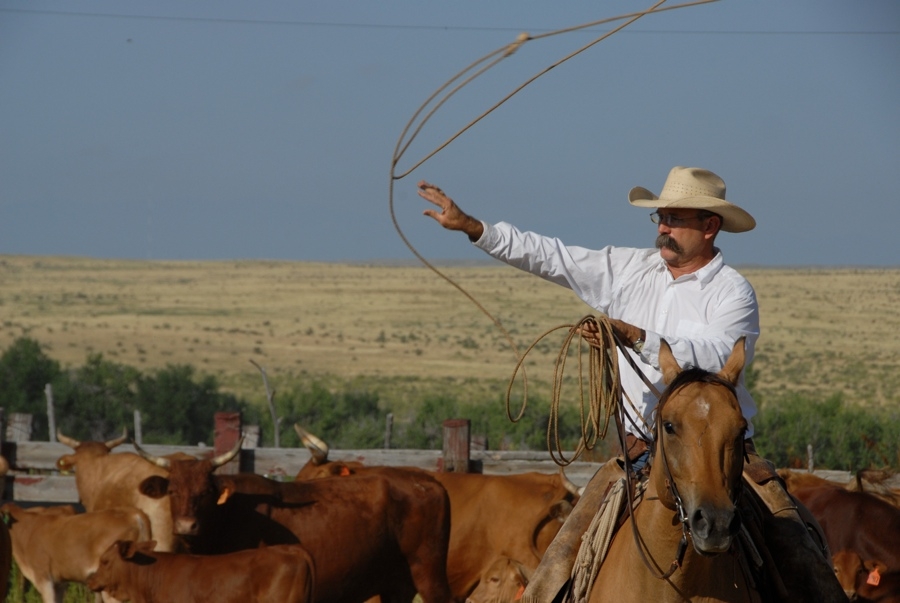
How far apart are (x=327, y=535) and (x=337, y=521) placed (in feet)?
0.48

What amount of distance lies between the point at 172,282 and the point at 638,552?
302ft

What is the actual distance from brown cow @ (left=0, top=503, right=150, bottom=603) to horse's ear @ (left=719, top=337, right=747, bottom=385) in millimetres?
6278

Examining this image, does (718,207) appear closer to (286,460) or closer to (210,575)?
(210,575)

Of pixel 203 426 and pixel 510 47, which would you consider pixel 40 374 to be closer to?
pixel 203 426

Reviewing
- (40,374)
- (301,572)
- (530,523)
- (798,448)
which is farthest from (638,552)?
(40,374)

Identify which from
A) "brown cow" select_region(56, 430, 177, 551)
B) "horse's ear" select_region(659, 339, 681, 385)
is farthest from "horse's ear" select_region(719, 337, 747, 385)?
"brown cow" select_region(56, 430, 177, 551)

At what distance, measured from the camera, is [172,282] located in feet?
306

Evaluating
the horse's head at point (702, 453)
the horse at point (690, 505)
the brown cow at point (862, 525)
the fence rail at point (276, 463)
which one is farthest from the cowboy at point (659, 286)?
the fence rail at point (276, 463)


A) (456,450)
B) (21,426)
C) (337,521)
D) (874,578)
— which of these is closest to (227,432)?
(456,450)

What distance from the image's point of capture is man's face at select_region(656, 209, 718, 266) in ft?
16.0

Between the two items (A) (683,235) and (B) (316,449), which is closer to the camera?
(A) (683,235)

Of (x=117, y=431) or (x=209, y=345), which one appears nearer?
(x=117, y=431)

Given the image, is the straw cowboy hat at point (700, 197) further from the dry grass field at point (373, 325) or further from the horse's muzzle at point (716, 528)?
the dry grass field at point (373, 325)

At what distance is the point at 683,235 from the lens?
4910mm
